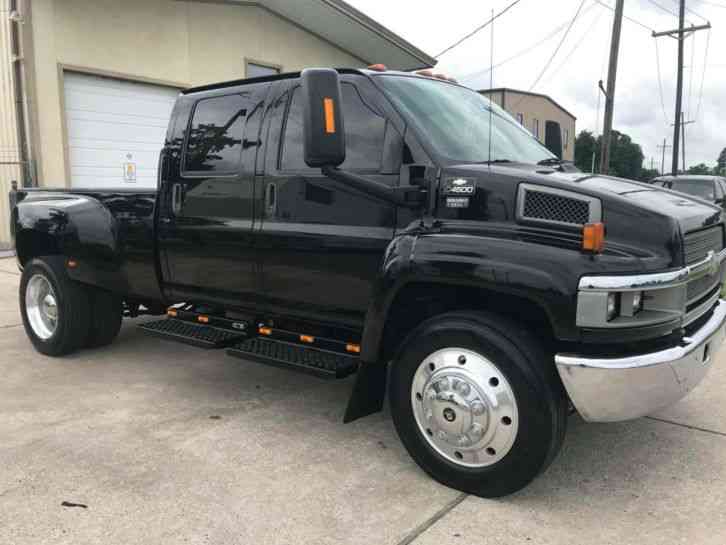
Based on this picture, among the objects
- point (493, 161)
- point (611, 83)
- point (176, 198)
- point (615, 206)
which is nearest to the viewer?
point (615, 206)

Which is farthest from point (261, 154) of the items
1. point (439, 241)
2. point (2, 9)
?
point (2, 9)

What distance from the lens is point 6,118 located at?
1173cm

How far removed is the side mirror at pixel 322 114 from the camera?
3182 mm

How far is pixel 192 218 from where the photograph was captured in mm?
4547

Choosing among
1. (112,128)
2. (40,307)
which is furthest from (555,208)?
(112,128)

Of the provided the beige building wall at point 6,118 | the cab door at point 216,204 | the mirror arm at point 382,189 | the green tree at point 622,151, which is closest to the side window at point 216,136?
the cab door at point 216,204

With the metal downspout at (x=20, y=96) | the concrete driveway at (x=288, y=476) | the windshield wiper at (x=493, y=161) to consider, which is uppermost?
the metal downspout at (x=20, y=96)

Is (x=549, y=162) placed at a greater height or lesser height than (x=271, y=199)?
greater

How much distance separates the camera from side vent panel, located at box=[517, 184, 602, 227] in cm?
292

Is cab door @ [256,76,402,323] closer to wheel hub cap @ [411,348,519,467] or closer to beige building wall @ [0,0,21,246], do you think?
wheel hub cap @ [411,348,519,467]

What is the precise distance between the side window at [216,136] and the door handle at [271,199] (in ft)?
1.18

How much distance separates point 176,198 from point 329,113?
187 centimetres

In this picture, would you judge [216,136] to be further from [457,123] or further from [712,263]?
[712,263]

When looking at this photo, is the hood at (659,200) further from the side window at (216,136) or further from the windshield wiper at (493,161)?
the side window at (216,136)
